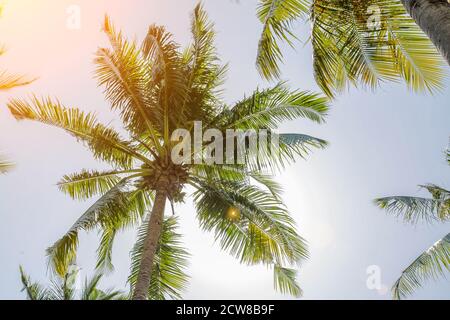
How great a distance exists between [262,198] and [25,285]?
6880mm

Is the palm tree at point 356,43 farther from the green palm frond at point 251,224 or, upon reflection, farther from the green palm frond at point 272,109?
the green palm frond at point 251,224

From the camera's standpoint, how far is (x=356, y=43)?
23.1 feet

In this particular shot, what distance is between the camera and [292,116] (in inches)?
352

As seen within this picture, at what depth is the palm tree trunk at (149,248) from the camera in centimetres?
699

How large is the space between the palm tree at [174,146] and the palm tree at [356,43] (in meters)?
1.09

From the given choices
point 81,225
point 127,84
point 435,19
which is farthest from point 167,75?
point 435,19

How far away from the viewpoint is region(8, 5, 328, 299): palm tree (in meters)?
8.70

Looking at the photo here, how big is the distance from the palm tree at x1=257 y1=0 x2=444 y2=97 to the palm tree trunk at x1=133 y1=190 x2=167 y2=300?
3.35 m

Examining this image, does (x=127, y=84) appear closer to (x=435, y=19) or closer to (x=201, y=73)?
(x=201, y=73)

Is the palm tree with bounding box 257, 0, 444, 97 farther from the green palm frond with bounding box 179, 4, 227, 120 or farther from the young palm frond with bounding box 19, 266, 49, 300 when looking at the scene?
the young palm frond with bounding box 19, 266, 49, 300

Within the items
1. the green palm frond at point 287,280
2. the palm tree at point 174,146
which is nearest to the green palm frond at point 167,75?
the palm tree at point 174,146

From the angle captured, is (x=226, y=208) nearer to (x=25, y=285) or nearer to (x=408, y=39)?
(x=408, y=39)
